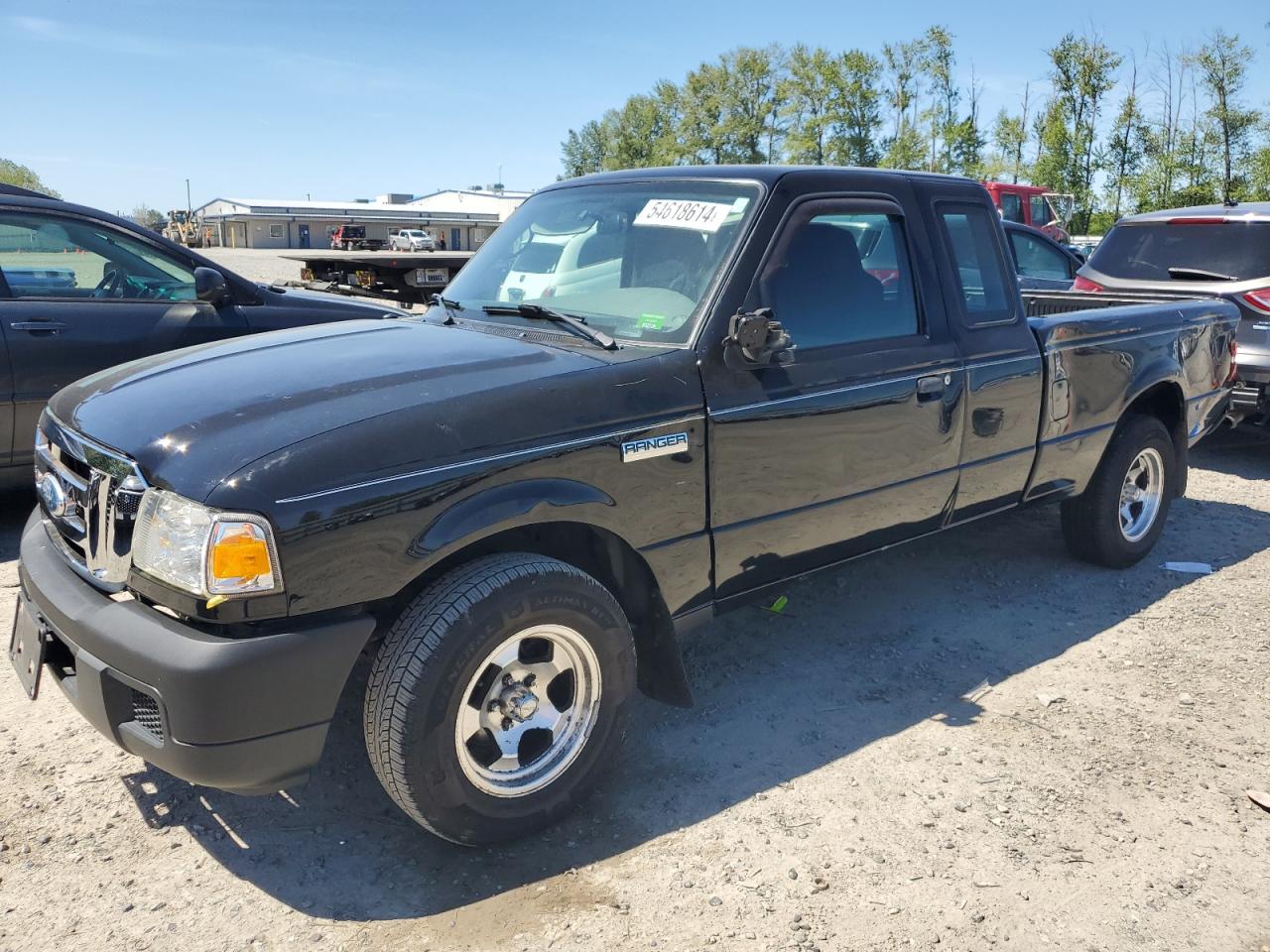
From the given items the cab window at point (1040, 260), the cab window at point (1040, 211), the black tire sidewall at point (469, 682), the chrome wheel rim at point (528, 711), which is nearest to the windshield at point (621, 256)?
the black tire sidewall at point (469, 682)

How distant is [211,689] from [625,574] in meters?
1.34

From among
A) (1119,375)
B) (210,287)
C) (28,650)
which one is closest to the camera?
(28,650)

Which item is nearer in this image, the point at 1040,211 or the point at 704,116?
the point at 1040,211

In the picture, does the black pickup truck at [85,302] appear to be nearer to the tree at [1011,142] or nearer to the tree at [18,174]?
the tree at [1011,142]

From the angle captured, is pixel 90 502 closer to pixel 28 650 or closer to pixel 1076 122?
pixel 28 650

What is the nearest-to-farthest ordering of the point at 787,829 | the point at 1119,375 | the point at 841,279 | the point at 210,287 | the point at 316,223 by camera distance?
the point at 787,829, the point at 841,279, the point at 1119,375, the point at 210,287, the point at 316,223

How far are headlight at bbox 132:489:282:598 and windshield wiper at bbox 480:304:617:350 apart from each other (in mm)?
1281

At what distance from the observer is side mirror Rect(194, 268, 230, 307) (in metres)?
5.61

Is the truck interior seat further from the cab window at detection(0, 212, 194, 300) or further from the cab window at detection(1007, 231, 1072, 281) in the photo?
the cab window at detection(1007, 231, 1072, 281)

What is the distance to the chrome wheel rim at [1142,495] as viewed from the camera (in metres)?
5.35

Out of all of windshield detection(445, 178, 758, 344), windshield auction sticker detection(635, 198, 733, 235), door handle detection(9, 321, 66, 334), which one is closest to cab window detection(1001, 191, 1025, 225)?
windshield detection(445, 178, 758, 344)

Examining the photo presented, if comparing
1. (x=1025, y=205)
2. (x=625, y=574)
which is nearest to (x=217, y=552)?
(x=625, y=574)

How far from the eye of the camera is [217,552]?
7.79ft

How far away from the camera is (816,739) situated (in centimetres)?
357
